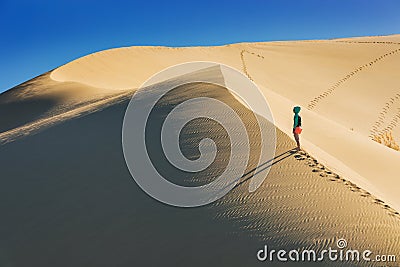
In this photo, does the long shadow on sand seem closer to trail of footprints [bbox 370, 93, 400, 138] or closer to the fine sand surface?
the fine sand surface

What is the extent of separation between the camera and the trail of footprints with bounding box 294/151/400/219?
408 centimetres

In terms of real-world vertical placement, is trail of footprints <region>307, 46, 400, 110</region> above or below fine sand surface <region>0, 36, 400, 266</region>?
above

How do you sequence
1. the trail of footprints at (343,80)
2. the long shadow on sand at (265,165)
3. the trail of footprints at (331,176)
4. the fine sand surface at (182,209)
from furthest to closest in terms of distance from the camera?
the trail of footprints at (343,80) → the long shadow on sand at (265,165) → the trail of footprints at (331,176) → the fine sand surface at (182,209)

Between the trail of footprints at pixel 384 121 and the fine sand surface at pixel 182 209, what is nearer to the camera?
the fine sand surface at pixel 182 209

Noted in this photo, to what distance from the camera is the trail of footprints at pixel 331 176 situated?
408 cm

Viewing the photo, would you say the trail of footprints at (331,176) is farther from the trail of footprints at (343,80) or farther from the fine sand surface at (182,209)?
the trail of footprints at (343,80)

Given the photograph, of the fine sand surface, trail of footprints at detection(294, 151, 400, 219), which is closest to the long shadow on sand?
the fine sand surface

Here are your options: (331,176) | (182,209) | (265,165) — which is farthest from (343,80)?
(182,209)

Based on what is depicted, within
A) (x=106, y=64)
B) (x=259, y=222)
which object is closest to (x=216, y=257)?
(x=259, y=222)

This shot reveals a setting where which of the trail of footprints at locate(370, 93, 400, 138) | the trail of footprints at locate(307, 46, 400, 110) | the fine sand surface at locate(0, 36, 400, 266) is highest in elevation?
the trail of footprints at locate(307, 46, 400, 110)

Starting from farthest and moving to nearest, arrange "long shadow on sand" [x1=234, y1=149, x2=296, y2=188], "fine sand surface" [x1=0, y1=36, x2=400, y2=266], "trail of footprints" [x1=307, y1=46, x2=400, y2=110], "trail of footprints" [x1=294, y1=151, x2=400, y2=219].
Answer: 1. "trail of footprints" [x1=307, y1=46, x2=400, y2=110]
2. "long shadow on sand" [x1=234, y1=149, x2=296, y2=188]
3. "trail of footprints" [x1=294, y1=151, x2=400, y2=219]
4. "fine sand surface" [x1=0, y1=36, x2=400, y2=266]

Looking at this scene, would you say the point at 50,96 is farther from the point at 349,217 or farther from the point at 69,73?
the point at 349,217

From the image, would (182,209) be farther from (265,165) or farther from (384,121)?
(384,121)

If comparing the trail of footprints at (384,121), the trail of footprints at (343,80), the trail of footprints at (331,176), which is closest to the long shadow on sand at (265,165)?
the trail of footprints at (331,176)
